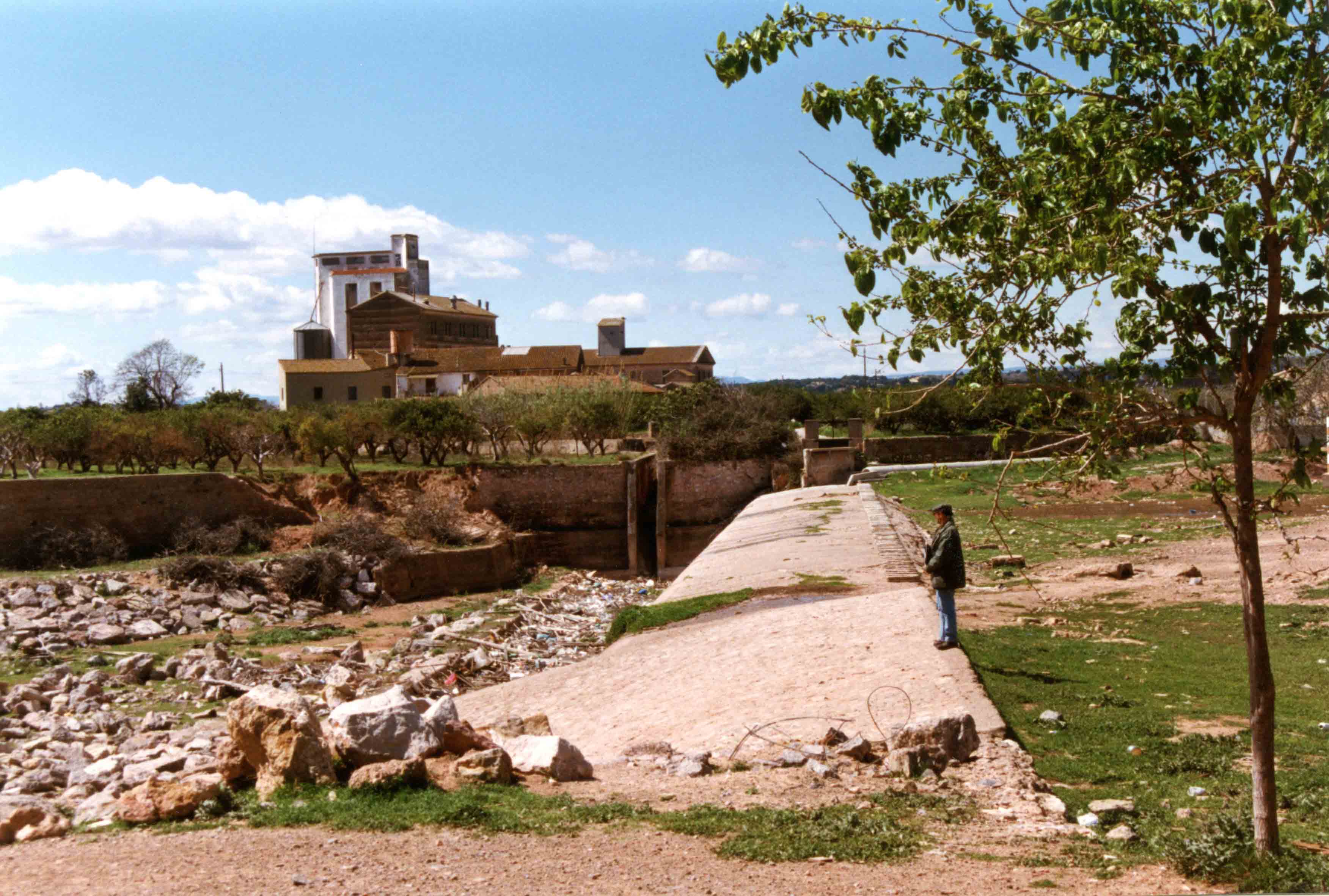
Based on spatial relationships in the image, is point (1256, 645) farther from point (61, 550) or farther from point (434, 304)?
point (434, 304)

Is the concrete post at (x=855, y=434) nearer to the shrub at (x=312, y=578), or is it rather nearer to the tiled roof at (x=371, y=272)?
the shrub at (x=312, y=578)

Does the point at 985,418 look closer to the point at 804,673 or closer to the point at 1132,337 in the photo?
the point at 804,673

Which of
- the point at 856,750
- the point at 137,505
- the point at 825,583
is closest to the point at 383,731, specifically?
the point at 856,750

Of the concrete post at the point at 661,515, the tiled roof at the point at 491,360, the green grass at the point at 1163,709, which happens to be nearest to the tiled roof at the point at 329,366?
the tiled roof at the point at 491,360

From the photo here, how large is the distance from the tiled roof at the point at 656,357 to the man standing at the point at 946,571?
60.0 m

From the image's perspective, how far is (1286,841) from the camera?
570cm

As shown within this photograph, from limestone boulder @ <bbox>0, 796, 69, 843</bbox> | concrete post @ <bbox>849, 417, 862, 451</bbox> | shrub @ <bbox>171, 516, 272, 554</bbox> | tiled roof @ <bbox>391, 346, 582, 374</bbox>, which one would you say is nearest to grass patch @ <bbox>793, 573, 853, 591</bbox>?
limestone boulder @ <bbox>0, 796, 69, 843</bbox>

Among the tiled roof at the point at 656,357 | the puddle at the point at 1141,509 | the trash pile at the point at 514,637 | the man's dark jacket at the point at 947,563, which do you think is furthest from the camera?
the tiled roof at the point at 656,357

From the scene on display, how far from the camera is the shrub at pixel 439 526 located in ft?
98.9

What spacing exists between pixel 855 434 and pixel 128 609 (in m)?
22.4

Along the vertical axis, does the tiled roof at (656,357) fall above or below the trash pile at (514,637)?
above

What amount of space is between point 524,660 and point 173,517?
13.5m

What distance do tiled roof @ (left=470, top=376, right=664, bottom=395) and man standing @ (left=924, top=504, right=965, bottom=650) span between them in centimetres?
3355

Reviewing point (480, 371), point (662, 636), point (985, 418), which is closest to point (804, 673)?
point (662, 636)
